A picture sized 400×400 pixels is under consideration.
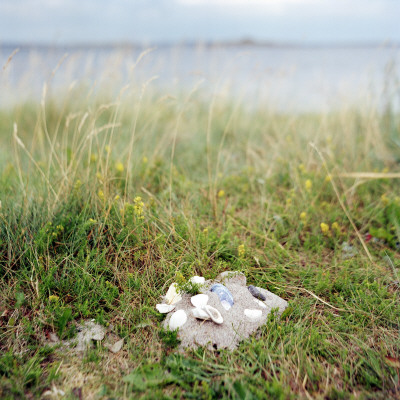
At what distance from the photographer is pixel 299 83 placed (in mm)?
6113

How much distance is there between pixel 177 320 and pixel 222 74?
214 centimetres

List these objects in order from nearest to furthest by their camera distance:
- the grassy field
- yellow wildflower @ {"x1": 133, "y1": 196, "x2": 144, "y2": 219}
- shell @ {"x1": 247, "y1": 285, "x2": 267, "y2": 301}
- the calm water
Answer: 1. the grassy field
2. shell @ {"x1": 247, "y1": 285, "x2": 267, "y2": 301}
3. yellow wildflower @ {"x1": 133, "y1": 196, "x2": 144, "y2": 219}
4. the calm water

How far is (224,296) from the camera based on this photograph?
1947 millimetres

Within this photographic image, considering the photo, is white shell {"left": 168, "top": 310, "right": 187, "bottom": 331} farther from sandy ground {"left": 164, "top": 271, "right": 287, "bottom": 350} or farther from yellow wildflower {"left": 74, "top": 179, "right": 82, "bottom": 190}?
yellow wildflower {"left": 74, "top": 179, "right": 82, "bottom": 190}

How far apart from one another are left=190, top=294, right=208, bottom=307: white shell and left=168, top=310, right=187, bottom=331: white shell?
92mm

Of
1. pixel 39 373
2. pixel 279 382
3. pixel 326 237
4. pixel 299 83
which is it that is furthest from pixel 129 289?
pixel 299 83

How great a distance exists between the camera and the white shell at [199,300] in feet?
6.19

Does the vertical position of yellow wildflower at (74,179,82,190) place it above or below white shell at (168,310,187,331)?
above

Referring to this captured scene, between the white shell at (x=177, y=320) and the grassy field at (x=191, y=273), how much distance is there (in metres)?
0.07

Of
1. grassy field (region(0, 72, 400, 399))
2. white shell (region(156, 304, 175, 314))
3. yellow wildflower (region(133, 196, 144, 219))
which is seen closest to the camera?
grassy field (region(0, 72, 400, 399))

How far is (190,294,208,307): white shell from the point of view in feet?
6.19

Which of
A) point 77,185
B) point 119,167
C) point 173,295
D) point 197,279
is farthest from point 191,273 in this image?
point 119,167

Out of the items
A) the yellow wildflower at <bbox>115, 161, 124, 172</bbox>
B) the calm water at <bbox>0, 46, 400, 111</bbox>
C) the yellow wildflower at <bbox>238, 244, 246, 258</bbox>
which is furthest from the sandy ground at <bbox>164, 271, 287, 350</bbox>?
the calm water at <bbox>0, 46, 400, 111</bbox>

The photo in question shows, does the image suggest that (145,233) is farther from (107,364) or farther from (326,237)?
(326,237)
